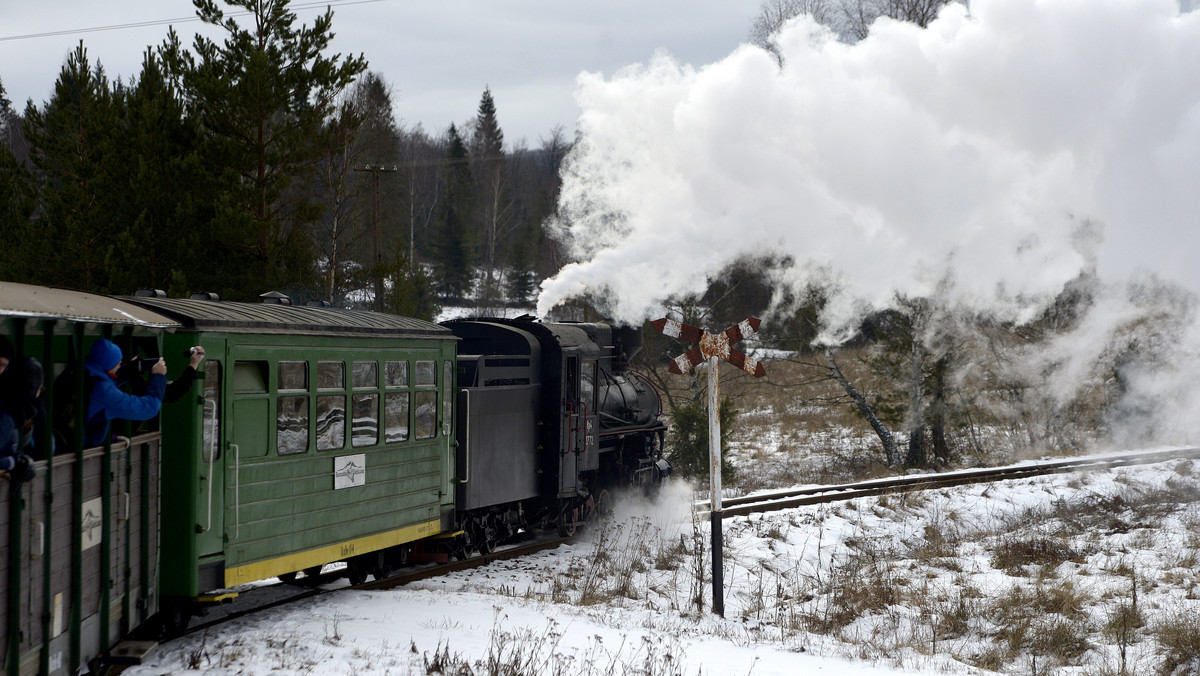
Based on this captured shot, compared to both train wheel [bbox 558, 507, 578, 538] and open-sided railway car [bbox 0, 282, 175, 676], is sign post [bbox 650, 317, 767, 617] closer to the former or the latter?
train wheel [bbox 558, 507, 578, 538]

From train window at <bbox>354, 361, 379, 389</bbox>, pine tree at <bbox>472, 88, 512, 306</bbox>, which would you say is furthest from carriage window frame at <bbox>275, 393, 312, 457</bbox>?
pine tree at <bbox>472, 88, 512, 306</bbox>

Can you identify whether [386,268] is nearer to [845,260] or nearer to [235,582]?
[845,260]

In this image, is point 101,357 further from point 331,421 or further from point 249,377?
point 331,421

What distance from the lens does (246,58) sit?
1927 cm

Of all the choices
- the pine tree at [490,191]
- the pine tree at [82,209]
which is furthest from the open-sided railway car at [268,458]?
the pine tree at [490,191]

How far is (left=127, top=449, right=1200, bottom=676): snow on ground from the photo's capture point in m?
7.15

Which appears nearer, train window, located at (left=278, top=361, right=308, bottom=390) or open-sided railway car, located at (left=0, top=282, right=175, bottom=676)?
open-sided railway car, located at (left=0, top=282, right=175, bottom=676)

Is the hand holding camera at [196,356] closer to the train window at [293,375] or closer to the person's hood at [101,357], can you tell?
the person's hood at [101,357]

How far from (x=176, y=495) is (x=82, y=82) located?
55.9ft

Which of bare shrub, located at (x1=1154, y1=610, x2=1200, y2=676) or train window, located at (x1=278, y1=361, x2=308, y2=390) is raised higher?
train window, located at (x1=278, y1=361, x2=308, y2=390)

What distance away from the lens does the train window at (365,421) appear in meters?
8.78

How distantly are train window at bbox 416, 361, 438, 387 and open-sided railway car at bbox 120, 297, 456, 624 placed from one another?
2 centimetres

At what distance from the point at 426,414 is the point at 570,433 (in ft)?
9.69

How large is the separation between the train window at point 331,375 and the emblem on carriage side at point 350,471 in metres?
0.46
